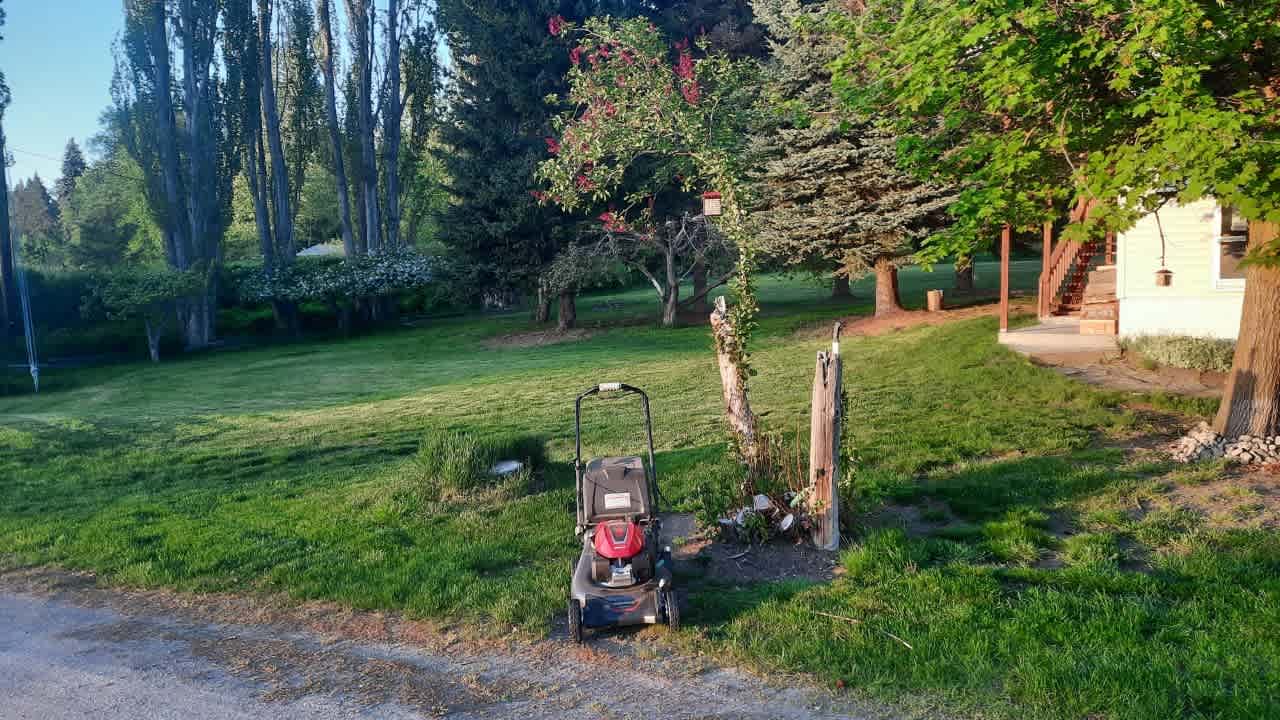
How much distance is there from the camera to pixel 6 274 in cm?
2622

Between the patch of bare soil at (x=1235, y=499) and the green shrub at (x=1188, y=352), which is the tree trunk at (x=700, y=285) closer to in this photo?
the green shrub at (x=1188, y=352)

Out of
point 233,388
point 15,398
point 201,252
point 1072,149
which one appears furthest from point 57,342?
point 1072,149

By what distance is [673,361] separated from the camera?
19.2 meters

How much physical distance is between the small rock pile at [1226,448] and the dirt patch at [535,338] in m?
18.6

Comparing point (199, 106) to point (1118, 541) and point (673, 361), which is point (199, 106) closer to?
point (673, 361)

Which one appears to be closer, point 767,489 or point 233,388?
Result: point 767,489

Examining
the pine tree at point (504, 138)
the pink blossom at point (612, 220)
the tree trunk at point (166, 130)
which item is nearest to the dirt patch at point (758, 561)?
the pink blossom at point (612, 220)

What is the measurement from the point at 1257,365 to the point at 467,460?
7.18m

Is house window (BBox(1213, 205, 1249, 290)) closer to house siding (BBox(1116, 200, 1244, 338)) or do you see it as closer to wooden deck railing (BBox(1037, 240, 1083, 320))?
house siding (BBox(1116, 200, 1244, 338))

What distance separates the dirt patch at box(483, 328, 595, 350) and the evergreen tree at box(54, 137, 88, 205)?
67258 millimetres

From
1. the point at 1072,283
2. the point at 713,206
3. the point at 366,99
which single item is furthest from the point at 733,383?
the point at 366,99

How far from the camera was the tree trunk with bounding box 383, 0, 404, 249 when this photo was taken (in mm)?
36781

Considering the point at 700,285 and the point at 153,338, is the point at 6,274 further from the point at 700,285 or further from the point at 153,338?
the point at 700,285

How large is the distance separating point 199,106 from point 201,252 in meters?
5.01
